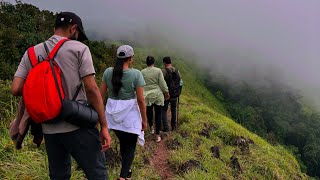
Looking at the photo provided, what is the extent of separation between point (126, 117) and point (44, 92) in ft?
7.15

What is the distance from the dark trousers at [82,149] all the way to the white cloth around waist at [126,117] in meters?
1.58

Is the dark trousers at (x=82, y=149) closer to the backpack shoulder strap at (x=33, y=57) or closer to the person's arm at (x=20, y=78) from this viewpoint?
the person's arm at (x=20, y=78)

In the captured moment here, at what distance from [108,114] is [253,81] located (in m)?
119

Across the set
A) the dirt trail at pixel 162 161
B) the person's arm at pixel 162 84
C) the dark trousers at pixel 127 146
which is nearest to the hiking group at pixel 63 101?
the dark trousers at pixel 127 146

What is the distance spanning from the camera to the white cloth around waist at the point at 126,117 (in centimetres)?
488

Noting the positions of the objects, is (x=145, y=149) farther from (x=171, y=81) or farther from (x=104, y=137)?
(x=104, y=137)

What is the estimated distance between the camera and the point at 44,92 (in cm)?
282

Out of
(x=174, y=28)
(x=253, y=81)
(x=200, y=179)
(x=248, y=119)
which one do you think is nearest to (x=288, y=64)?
(x=253, y=81)

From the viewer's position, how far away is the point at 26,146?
5.26 metres

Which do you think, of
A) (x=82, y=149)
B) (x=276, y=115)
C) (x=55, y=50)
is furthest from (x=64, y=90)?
(x=276, y=115)

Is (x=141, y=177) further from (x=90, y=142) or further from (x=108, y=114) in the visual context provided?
(x=90, y=142)

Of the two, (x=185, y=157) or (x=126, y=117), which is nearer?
(x=126, y=117)

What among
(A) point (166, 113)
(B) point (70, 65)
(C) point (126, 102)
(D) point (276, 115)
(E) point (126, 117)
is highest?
(B) point (70, 65)

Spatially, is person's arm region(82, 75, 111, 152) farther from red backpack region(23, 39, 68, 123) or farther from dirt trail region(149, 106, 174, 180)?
dirt trail region(149, 106, 174, 180)
